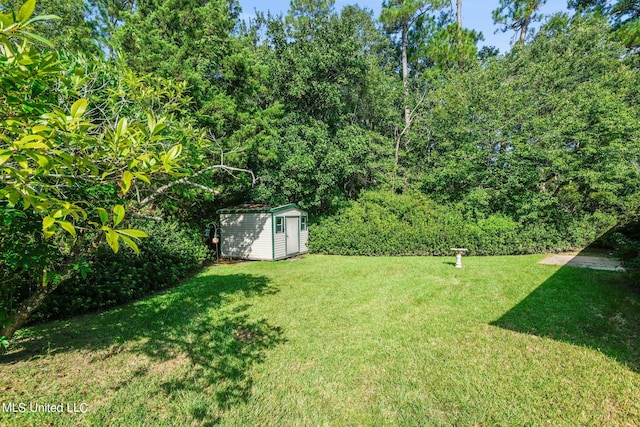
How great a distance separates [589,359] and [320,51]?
1323 cm

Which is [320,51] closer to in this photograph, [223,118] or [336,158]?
[336,158]

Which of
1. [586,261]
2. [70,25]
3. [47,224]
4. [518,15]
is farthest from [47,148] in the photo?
[518,15]

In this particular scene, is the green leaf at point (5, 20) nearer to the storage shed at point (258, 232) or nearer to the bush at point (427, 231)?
the storage shed at point (258, 232)

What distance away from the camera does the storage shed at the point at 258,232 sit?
10727 millimetres

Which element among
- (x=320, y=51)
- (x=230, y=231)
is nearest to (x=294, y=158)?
(x=230, y=231)

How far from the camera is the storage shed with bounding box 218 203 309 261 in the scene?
1073 centimetres

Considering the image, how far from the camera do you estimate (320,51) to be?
1274 centimetres

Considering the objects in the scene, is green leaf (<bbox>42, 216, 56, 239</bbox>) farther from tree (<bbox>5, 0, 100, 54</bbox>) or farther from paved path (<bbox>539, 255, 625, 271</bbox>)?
tree (<bbox>5, 0, 100, 54</bbox>)

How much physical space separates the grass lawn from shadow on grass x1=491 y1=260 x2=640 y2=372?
3 centimetres

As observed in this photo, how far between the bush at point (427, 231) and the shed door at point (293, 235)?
95 centimetres

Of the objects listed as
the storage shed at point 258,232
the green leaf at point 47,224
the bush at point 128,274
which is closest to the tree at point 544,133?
the storage shed at point 258,232

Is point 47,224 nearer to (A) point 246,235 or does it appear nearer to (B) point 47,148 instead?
(B) point 47,148

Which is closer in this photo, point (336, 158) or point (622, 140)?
point (622, 140)

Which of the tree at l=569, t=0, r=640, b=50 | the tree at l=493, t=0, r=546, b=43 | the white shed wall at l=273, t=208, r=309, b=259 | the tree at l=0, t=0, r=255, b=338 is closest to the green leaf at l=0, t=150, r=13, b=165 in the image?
the tree at l=0, t=0, r=255, b=338
